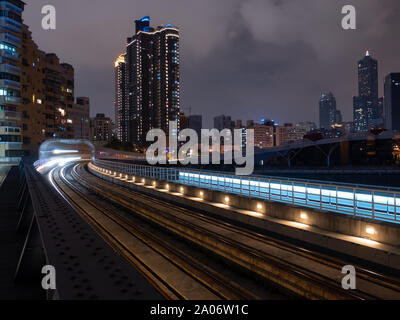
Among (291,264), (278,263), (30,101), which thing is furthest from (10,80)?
(291,264)

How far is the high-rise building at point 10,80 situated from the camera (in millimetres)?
60281

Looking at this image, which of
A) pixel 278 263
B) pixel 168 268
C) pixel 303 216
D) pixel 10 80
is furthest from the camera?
pixel 10 80

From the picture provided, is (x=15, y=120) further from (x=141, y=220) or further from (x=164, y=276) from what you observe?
(x=164, y=276)

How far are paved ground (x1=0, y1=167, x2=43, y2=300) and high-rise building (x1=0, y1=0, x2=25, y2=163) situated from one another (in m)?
48.2

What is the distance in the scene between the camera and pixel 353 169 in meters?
66.8

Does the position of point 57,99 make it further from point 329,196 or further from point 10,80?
point 329,196

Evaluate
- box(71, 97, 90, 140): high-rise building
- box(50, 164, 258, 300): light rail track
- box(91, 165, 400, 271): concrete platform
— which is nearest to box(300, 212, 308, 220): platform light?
box(91, 165, 400, 271): concrete platform

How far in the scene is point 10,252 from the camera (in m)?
11.0

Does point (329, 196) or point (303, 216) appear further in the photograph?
point (329, 196)

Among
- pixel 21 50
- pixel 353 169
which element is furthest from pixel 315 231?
pixel 21 50

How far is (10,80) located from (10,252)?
64.7 meters

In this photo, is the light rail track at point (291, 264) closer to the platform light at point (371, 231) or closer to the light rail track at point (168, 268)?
the light rail track at point (168, 268)

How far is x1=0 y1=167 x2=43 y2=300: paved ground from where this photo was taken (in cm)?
794

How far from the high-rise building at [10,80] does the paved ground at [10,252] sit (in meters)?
48.2
